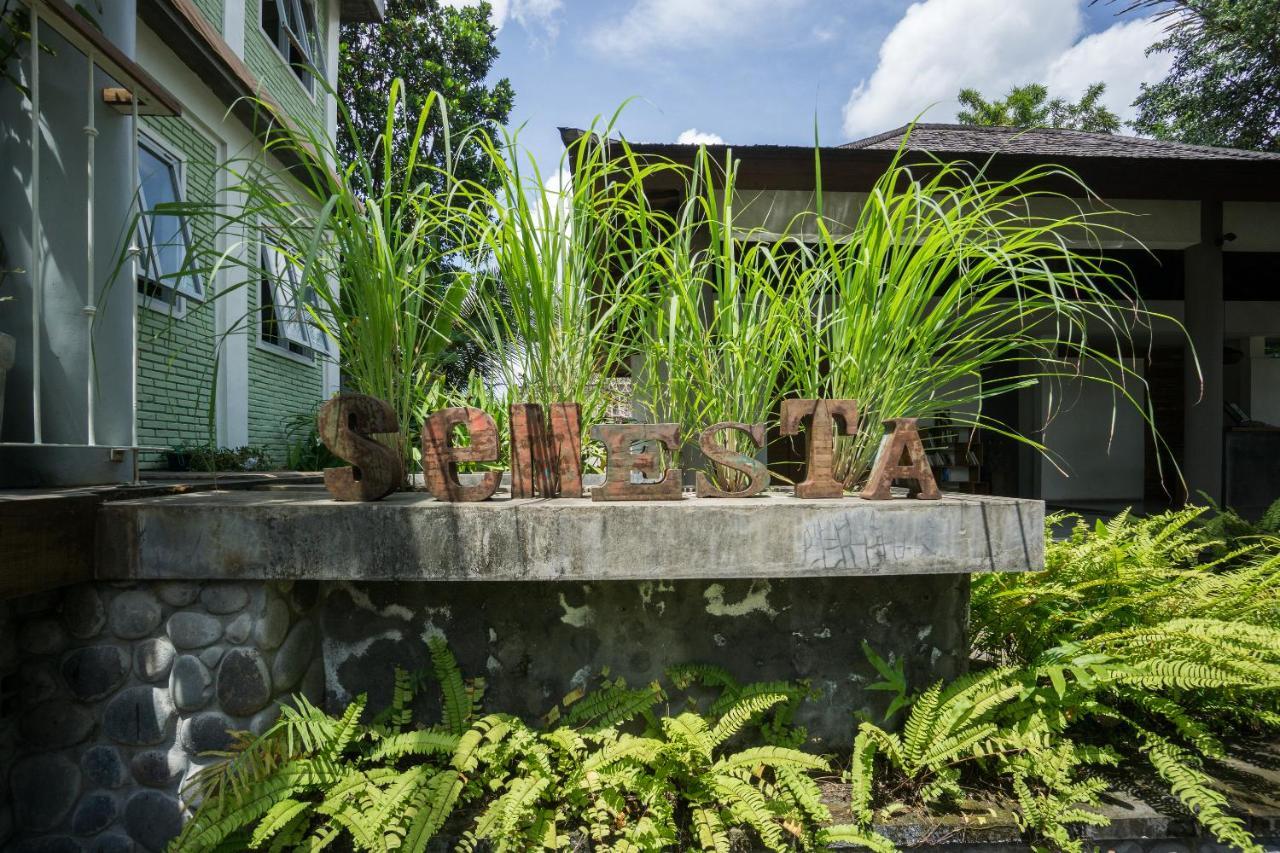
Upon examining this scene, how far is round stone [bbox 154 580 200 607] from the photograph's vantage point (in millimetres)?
1888

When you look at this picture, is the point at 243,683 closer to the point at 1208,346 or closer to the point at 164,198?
the point at 164,198

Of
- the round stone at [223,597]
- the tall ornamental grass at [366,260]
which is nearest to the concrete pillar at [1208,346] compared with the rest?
the tall ornamental grass at [366,260]

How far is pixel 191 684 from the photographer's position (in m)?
1.86

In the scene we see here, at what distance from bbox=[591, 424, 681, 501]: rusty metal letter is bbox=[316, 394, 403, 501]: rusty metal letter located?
24.0 inches

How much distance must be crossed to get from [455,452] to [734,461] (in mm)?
825

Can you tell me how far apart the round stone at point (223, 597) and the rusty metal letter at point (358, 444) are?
0.34 meters

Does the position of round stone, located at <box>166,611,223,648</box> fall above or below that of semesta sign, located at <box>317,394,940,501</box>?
below

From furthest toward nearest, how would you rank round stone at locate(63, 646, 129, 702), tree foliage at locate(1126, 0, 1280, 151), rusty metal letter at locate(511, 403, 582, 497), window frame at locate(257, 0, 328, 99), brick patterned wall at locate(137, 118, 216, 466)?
tree foliage at locate(1126, 0, 1280, 151) → window frame at locate(257, 0, 328, 99) → brick patterned wall at locate(137, 118, 216, 466) → rusty metal letter at locate(511, 403, 582, 497) → round stone at locate(63, 646, 129, 702)

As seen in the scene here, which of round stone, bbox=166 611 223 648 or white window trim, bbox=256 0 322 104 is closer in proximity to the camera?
round stone, bbox=166 611 223 648

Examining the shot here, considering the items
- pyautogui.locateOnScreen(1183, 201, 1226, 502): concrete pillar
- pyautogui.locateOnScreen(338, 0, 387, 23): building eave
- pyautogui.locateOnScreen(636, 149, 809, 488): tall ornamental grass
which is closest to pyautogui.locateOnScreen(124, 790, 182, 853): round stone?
pyautogui.locateOnScreen(636, 149, 809, 488): tall ornamental grass

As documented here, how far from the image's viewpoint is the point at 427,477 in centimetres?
204

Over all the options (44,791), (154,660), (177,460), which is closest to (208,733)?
(154,660)

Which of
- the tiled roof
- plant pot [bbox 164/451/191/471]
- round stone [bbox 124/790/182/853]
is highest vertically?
the tiled roof

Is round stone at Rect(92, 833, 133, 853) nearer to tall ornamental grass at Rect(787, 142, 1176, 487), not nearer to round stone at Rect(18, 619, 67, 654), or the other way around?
round stone at Rect(18, 619, 67, 654)
